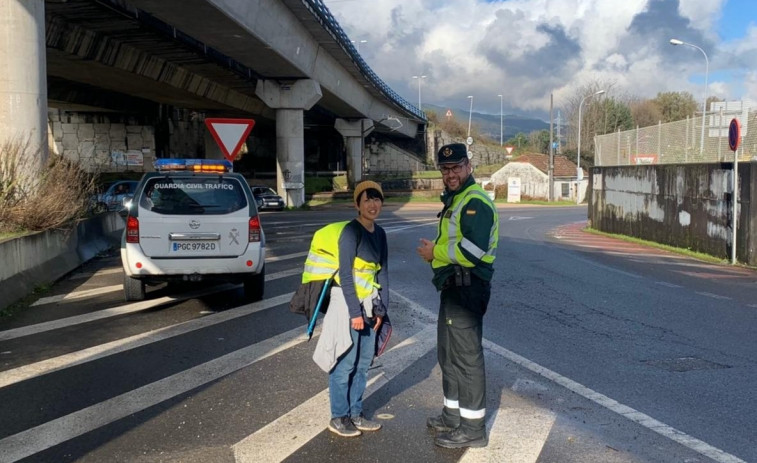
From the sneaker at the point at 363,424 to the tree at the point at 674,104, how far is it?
306 feet

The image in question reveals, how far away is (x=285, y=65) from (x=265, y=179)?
84.0ft

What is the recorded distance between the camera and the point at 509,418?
16.7 feet

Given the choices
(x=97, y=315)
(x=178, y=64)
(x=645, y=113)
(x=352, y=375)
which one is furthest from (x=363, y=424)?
(x=645, y=113)

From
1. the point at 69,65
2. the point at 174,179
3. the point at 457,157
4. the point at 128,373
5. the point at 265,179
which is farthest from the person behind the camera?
the point at 265,179

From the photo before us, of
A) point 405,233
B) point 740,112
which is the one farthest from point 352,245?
point 405,233

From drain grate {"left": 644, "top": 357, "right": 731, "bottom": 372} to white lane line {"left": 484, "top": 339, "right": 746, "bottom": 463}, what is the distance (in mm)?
1104

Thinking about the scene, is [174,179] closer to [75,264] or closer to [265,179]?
[75,264]

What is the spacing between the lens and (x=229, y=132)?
51.8 feet

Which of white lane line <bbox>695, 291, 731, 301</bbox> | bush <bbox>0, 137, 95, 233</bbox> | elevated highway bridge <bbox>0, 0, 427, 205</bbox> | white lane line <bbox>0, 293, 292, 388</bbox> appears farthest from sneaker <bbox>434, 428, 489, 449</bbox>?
elevated highway bridge <bbox>0, 0, 427, 205</bbox>

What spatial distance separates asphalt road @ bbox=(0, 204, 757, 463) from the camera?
14.9ft

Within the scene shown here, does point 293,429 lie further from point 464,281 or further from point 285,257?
point 285,257

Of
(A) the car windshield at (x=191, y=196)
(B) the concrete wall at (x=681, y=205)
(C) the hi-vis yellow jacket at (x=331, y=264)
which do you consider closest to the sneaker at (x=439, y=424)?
(C) the hi-vis yellow jacket at (x=331, y=264)

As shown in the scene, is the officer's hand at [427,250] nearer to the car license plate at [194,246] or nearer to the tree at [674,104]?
the car license plate at [194,246]

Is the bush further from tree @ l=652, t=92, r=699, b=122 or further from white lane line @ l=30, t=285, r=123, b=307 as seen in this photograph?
tree @ l=652, t=92, r=699, b=122
